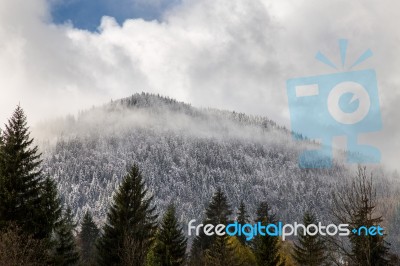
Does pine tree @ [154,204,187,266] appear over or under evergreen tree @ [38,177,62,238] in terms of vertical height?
under

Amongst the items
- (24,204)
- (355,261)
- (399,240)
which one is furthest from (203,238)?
(399,240)

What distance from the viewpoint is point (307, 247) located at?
48.1m

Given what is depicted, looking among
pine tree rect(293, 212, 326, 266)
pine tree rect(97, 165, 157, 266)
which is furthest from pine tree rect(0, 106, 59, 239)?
pine tree rect(293, 212, 326, 266)

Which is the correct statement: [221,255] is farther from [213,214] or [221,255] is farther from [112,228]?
[213,214]

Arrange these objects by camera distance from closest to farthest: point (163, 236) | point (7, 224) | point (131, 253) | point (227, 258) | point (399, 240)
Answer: point (7, 224)
point (131, 253)
point (163, 236)
point (227, 258)
point (399, 240)

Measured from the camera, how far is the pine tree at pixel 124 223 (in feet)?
107

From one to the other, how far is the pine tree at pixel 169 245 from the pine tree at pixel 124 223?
8.18 feet

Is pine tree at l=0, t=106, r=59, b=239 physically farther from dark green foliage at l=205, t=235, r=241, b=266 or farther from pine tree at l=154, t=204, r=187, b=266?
dark green foliage at l=205, t=235, r=241, b=266

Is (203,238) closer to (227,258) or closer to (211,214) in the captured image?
(211,214)

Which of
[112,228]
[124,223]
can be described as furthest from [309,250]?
[112,228]

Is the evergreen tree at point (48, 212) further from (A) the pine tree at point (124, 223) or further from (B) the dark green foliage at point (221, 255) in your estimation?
(B) the dark green foliage at point (221, 255)

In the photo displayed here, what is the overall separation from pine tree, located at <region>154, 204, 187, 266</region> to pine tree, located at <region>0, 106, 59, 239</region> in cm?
1139

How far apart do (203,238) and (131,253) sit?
29360mm

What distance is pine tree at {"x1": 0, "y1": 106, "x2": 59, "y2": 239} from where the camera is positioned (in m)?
27.0
